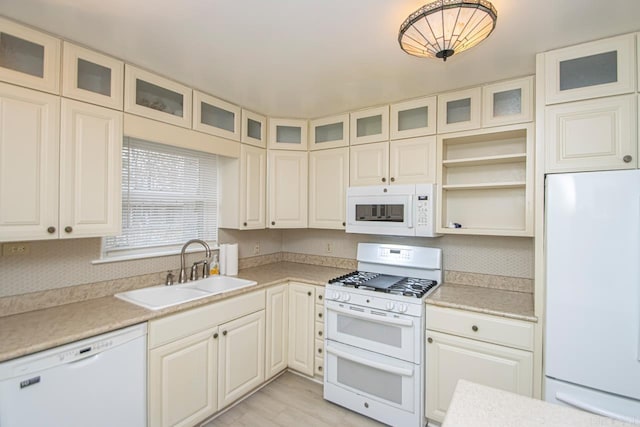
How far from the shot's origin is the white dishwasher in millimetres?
1272

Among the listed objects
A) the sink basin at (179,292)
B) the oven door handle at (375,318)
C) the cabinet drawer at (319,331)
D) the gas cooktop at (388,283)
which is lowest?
the cabinet drawer at (319,331)

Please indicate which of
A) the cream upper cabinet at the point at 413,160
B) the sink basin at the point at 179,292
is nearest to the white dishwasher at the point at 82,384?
the sink basin at the point at 179,292

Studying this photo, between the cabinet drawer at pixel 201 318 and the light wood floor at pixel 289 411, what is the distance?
715 mm

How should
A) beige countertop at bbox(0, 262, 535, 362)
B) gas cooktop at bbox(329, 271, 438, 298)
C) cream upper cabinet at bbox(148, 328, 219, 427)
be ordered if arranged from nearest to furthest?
beige countertop at bbox(0, 262, 535, 362) → cream upper cabinet at bbox(148, 328, 219, 427) → gas cooktop at bbox(329, 271, 438, 298)

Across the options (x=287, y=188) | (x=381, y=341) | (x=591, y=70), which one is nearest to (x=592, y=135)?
(x=591, y=70)

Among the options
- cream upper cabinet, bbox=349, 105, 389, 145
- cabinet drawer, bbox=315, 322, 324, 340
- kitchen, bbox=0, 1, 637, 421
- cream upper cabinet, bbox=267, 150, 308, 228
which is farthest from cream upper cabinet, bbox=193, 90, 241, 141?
cabinet drawer, bbox=315, 322, 324, 340

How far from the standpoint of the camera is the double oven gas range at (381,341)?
2039mm

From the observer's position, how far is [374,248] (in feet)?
9.32

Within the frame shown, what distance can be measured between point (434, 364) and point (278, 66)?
2.27 m

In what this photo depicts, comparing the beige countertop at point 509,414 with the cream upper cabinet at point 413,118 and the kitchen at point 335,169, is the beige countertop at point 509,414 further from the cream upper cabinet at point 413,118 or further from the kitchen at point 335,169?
the cream upper cabinet at point 413,118

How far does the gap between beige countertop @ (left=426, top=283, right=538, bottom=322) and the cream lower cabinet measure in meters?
0.04

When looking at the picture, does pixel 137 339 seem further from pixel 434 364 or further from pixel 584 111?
pixel 584 111

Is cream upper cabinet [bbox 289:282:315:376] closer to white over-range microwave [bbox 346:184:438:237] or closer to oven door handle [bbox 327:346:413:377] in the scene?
oven door handle [bbox 327:346:413:377]

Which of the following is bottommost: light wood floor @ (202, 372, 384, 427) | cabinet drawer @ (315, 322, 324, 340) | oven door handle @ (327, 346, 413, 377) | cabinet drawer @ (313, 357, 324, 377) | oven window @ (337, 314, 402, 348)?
light wood floor @ (202, 372, 384, 427)
